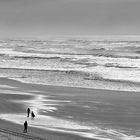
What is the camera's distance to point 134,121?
21859 millimetres

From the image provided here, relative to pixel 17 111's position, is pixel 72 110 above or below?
above

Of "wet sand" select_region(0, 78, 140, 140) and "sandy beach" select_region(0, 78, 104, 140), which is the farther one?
"wet sand" select_region(0, 78, 140, 140)

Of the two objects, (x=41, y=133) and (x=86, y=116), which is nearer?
(x=41, y=133)

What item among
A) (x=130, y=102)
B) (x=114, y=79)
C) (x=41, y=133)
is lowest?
(x=41, y=133)

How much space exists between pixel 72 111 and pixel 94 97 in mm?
4640

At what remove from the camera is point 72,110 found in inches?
961

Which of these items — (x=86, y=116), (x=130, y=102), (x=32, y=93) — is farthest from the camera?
(x=32, y=93)

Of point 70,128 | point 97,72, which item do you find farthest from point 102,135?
point 97,72

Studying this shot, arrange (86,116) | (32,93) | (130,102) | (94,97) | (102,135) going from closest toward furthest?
(102,135) < (86,116) < (130,102) < (94,97) < (32,93)

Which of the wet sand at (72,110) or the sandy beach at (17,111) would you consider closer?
the sandy beach at (17,111)

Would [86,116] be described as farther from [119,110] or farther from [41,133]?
[41,133]

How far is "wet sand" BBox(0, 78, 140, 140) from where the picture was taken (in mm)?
20062

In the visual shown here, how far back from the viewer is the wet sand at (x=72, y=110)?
20062mm

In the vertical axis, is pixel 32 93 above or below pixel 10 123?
above
